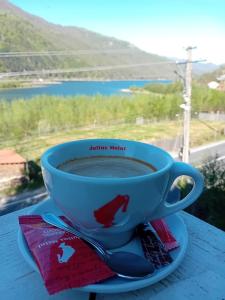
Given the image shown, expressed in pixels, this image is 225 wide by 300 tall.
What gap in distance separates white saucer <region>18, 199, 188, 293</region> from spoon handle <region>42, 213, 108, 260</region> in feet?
0.10

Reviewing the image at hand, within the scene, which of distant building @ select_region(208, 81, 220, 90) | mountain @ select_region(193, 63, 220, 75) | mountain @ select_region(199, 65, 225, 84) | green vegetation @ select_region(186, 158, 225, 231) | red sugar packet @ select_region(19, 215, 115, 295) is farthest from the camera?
mountain @ select_region(199, 65, 225, 84)

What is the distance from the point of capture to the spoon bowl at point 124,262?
29 cm

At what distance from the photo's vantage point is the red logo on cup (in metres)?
0.28

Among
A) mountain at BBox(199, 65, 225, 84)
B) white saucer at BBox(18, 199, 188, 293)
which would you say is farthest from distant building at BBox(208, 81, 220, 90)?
Result: white saucer at BBox(18, 199, 188, 293)

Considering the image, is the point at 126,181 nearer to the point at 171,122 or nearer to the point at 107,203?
the point at 107,203

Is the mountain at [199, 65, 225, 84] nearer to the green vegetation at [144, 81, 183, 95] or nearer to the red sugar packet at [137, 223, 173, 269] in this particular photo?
the green vegetation at [144, 81, 183, 95]

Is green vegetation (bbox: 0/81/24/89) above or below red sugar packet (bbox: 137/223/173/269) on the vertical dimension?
below

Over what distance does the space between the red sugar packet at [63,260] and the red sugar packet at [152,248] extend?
0.06 metres

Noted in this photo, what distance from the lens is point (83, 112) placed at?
10.6 m

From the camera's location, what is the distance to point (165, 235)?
36 cm

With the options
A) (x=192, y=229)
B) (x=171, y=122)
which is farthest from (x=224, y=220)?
(x=171, y=122)

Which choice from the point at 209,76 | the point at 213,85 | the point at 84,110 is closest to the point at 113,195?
the point at 84,110

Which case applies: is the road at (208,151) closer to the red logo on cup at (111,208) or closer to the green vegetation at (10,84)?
the green vegetation at (10,84)

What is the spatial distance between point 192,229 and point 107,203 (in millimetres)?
182
